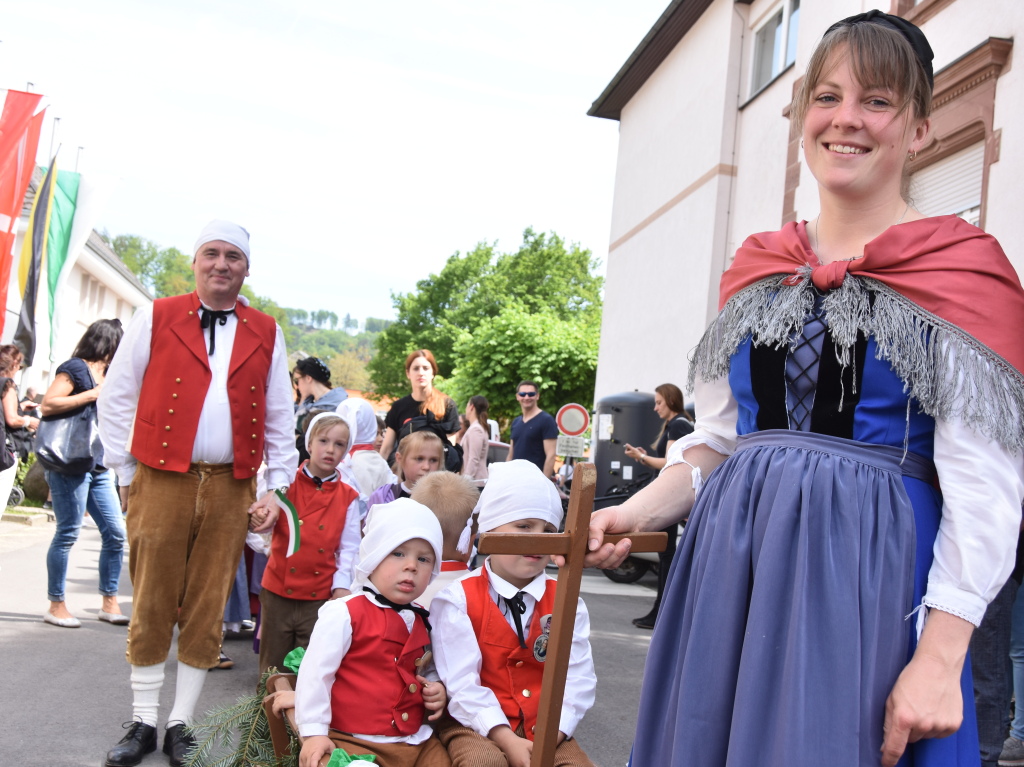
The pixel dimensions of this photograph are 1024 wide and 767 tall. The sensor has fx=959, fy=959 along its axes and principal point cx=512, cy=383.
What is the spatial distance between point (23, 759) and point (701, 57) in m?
16.0

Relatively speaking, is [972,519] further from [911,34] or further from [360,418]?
[360,418]

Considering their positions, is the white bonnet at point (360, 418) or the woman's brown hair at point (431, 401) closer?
the white bonnet at point (360, 418)

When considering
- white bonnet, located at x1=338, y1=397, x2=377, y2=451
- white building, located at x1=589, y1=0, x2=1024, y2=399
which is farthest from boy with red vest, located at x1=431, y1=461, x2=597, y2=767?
white building, located at x1=589, y1=0, x2=1024, y2=399

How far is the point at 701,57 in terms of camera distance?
17.2 metres

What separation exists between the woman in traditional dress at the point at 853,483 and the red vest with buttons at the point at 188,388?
8.75 ft

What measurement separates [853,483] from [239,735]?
9.36 ft

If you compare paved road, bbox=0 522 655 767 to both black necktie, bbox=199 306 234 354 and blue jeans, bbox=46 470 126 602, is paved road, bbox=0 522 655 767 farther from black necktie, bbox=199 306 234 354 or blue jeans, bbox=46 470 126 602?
black necktie, bbox=199 306 234 354

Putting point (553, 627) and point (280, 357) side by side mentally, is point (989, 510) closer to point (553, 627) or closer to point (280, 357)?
point (553, 627)

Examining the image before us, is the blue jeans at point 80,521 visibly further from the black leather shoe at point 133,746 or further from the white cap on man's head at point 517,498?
the white cap on man's head at point 517,498

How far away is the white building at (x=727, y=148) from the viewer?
7914 mm

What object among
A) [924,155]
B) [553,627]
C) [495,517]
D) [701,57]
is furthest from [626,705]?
[701,57]

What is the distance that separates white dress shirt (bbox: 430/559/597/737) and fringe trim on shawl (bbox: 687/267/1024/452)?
1.67 metres

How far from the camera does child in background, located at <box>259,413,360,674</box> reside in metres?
5.07

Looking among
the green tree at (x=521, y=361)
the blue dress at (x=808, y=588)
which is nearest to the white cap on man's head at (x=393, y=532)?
the blue dress at (x=808, y=588)
